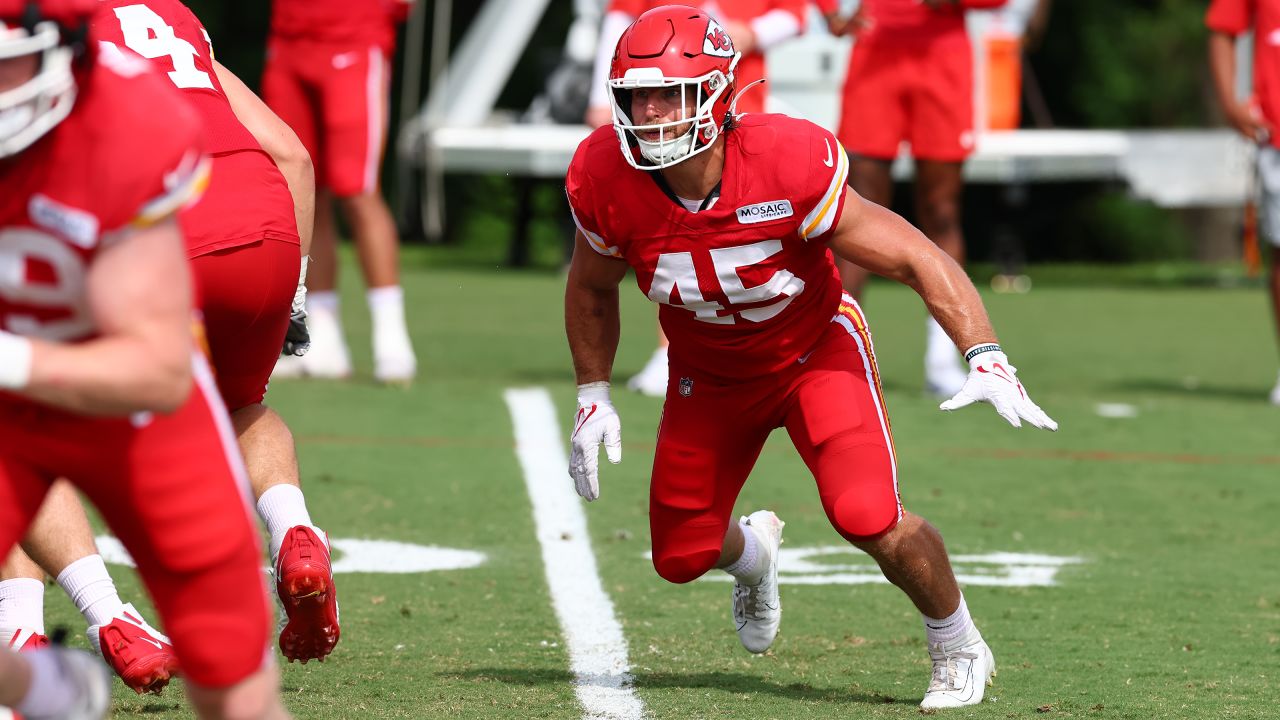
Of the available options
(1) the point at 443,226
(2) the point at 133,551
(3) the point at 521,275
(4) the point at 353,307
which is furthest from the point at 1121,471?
(1) the point at 443,226

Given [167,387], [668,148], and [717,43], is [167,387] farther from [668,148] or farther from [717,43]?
[717,43]

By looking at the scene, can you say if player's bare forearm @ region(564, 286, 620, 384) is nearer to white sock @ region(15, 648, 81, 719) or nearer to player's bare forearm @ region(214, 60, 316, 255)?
player's bare forearm @ region(214, 60, 316, 255)

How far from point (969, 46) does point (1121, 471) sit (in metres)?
2.46

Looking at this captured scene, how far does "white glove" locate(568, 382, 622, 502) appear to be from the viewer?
16.2 ft

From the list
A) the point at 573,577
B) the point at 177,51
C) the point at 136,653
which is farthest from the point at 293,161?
the point at 573,577

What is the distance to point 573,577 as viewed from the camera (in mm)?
5758

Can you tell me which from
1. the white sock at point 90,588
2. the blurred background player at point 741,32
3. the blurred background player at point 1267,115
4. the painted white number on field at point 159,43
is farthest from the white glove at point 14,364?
the blurred background player at point 1267,115

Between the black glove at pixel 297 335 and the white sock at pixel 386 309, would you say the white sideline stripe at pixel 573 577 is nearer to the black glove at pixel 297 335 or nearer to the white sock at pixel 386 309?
the white sock at pixel 386 309

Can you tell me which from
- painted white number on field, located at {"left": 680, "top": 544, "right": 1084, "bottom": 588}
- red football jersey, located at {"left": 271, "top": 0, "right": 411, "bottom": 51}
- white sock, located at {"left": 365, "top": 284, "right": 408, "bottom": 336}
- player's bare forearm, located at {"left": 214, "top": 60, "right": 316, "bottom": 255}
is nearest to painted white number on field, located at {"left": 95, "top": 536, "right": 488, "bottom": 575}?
painted white number on field, located at {"left": 680, "top": 544, "right": 1084, "bottom": 588}

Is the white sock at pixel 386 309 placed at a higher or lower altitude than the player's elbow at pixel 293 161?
lower

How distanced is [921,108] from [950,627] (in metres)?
4.76

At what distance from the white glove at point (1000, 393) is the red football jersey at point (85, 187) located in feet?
6.15

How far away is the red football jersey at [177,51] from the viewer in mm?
4566

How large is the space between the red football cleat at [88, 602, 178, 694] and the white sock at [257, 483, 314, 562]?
0.33m
